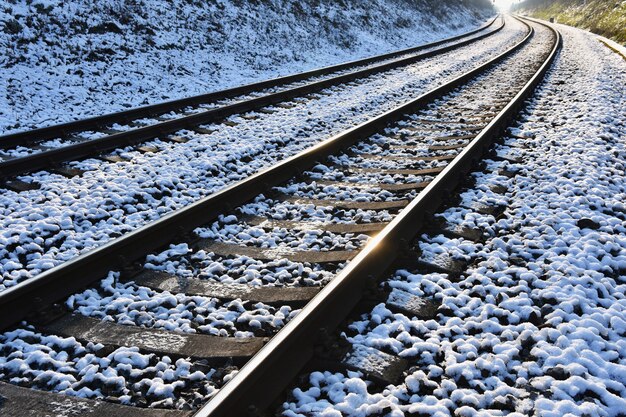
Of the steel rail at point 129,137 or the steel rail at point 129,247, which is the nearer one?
the steel rail at point 129,247

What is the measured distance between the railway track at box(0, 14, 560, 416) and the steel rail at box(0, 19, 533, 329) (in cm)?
1

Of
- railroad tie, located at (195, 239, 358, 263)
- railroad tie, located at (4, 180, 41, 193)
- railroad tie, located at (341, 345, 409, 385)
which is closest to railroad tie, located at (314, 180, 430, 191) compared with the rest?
railroad tie, located at (195, 239, 358, 263)

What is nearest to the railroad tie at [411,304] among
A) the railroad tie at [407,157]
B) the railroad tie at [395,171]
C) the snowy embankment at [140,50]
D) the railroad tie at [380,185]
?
the railroad tie at [380,185]

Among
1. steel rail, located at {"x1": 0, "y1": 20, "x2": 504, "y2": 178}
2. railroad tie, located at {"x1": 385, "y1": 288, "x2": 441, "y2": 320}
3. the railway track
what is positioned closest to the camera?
the railway track

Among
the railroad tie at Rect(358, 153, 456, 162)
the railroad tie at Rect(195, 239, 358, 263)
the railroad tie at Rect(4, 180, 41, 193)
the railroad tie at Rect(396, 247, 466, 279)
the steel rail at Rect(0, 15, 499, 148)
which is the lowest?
the railroad tie at Rect(4, 180, 41, 193)

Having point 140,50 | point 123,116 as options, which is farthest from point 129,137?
point 140,50

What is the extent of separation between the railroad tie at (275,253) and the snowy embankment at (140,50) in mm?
5655

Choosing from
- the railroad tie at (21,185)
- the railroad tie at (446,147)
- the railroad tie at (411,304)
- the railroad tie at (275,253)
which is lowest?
the railroad tie at (21,185)

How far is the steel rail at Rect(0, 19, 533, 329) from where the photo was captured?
3.29 metres

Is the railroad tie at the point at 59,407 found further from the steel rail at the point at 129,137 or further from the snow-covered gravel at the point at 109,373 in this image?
the steel rail at the point at 129,137

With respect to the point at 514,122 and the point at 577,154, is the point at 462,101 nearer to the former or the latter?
the point at 514,122

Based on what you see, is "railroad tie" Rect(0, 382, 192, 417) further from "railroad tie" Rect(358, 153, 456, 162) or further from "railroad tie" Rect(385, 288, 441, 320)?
"railroad tie" Rect(358, 153, 456, 162)

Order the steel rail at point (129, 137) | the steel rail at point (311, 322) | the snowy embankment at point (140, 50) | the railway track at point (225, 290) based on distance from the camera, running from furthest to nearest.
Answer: the snowy embankment at point (140, 50) < the steel rail at point (129, 137) < the railway track at point (225, 290) < the steel rail at point (311, 322)

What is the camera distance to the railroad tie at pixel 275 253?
392 centimetres
